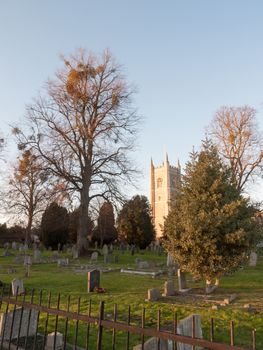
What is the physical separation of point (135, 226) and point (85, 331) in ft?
107

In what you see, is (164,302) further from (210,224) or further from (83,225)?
(83,225)

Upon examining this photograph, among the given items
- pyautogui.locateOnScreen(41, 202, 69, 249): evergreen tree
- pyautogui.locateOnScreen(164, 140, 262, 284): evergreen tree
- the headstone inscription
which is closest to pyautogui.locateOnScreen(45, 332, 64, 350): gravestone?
the headstone inscription

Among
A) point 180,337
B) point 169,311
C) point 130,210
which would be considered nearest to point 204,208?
point 169,311

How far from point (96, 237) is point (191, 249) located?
37.8 metres

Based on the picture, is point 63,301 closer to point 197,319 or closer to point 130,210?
point 197,319

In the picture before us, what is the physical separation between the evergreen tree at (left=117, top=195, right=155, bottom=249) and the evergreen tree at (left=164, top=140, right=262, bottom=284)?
27.4m

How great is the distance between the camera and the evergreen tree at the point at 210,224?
10.7m

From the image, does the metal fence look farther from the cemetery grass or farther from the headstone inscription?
the headstone inscription

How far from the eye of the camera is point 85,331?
274 inches

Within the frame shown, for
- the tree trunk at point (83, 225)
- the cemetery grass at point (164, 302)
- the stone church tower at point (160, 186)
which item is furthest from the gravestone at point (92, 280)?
the stone church tower at point (160, 186)

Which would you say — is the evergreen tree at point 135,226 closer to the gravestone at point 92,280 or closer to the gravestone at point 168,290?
the gravestone at point 92,280

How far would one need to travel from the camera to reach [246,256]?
11.2 m

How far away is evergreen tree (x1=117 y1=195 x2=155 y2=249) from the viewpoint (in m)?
39.4

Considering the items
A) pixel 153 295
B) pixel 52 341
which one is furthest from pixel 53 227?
pixel 52 341
